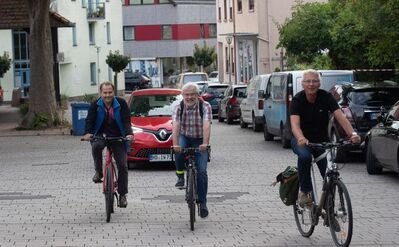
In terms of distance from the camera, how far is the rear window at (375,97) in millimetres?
19109

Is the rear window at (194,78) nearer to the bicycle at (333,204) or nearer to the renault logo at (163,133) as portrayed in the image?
the renault logo at (163,133)

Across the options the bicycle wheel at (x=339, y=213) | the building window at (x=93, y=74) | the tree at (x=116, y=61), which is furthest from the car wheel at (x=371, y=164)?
the building window at (x=93, y=74)

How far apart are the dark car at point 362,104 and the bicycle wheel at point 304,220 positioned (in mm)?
8151

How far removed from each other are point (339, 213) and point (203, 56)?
78.9 metres

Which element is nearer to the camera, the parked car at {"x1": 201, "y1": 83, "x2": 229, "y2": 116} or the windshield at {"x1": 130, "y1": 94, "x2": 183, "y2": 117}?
the windshield at {"x1": 130, "y1": 94, "x2": 183, "y2": 117}

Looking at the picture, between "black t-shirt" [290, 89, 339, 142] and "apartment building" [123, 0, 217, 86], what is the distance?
267ft

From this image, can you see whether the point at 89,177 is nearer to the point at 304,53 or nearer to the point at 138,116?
the point at 138,116

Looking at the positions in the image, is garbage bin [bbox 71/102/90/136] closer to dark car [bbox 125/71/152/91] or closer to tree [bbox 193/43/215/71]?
dark car [bbox 125/71/152/91]

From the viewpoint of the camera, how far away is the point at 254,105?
1183 inches

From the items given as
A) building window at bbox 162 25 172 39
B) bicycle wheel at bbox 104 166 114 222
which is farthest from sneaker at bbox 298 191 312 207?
building window at bbox 162 25 172 39

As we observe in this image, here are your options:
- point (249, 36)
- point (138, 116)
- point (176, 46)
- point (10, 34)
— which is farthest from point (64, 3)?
point (138, 116)

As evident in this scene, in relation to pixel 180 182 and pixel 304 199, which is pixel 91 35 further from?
pixel 304 199

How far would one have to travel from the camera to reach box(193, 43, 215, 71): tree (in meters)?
87.9

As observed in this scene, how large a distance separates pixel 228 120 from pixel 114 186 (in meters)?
25.3
